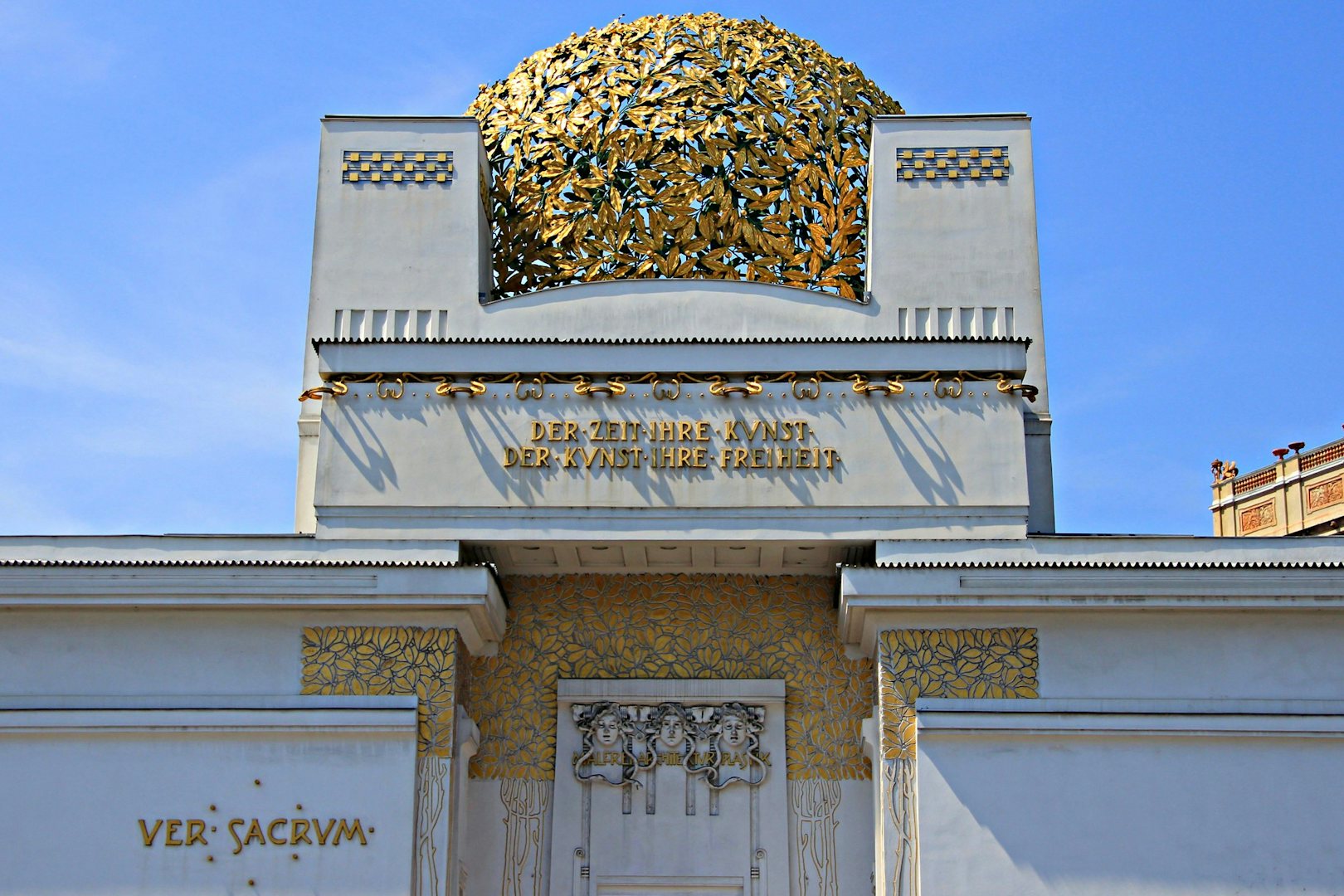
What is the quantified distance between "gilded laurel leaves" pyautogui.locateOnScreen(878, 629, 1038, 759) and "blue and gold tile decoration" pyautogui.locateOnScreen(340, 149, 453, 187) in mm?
5445

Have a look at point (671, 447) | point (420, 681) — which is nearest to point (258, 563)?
point (420, 681)

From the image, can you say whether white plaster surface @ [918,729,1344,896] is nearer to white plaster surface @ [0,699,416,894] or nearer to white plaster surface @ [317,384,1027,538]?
white plaster surface @ [317,384,1027,538]

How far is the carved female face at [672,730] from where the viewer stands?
41.4ft

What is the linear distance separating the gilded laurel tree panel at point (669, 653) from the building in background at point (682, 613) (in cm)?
2

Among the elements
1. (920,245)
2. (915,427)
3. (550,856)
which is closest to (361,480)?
(550,856)

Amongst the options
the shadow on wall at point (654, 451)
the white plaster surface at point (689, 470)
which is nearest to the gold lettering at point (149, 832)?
the white plaster surface at point (689, 470)

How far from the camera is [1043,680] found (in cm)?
1167

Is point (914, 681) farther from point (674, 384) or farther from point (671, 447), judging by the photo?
point (674, 384)

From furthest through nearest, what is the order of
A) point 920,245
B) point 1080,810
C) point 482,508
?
point 920,245
point 482,508
point 1080,810

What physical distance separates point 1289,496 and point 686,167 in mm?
20750

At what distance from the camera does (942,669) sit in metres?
11.7

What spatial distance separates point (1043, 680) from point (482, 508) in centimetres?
406

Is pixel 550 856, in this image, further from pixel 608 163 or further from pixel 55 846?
pixel 608 163

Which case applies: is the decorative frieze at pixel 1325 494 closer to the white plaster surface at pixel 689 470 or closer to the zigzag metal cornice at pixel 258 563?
the white plaster surface at pixel 689 470
